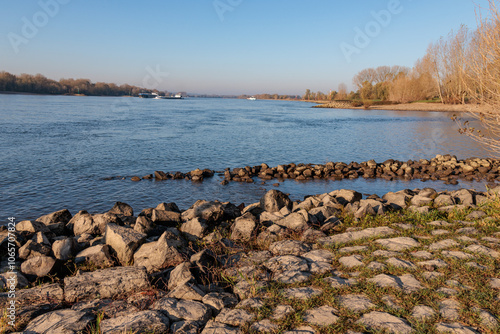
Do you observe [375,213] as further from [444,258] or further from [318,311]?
[318,311]

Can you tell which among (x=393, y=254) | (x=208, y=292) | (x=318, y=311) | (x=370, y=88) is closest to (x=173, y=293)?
(x=208, y=292)

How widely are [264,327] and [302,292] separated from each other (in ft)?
2.72

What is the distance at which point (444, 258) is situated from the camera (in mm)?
4801

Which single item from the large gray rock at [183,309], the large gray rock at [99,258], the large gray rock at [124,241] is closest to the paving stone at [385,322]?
the large gray rock at [183,309]

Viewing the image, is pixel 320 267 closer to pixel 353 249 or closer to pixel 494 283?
pixel 353 249

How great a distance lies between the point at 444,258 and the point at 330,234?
6.86ft

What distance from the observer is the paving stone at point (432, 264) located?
178 inches

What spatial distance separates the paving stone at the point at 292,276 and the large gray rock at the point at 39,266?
388cm

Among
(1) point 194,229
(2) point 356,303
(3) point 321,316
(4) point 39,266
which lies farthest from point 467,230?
(4) point 39,266

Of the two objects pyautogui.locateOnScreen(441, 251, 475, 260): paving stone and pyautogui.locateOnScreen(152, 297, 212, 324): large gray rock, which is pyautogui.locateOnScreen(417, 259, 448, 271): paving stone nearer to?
pyautogui.locateOnScreen(441, 251, 475, 260): paving stone

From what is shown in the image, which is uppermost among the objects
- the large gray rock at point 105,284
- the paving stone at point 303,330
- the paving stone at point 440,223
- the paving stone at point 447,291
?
the paving stone at point 447,291

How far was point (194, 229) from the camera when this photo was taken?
23.5ft

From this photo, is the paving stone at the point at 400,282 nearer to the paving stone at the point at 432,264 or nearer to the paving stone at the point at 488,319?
the paving stone at the point at 432,264

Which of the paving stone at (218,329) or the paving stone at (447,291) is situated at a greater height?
the paving stone at (447,291)
